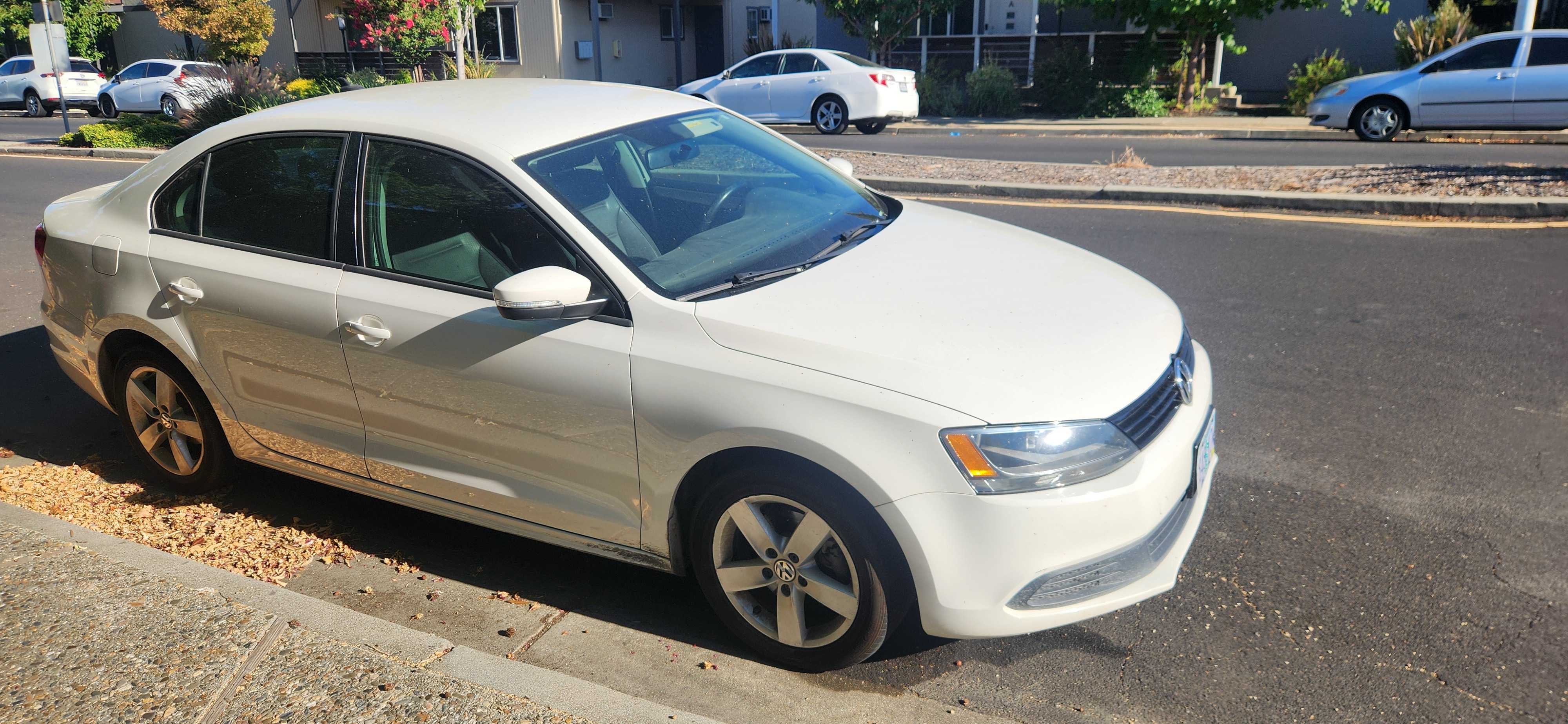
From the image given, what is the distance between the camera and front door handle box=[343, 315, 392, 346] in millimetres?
3712

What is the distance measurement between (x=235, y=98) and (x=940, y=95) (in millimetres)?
14373

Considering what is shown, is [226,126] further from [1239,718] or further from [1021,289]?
[1239,718]

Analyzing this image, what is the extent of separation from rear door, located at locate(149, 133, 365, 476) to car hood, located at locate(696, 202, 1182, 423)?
152 cm

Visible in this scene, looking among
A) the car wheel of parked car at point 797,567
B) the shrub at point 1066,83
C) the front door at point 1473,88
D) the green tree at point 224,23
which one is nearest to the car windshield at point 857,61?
the shrub at point 1066,83

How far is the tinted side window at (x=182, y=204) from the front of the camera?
4297 millimetres

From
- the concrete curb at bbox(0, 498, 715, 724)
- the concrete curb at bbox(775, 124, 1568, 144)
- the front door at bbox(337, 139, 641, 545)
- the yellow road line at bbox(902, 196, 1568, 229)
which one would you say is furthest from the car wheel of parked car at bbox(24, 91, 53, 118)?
the front door at bbox(337, 139, 641, 545)

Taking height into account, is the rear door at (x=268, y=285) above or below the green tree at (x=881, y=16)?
below

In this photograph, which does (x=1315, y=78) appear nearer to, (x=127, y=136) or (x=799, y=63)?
(x=799, y=63)

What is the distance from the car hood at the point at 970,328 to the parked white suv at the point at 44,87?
3249cm

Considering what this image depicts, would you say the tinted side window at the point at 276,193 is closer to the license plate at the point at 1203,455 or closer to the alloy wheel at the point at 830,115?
the license plate at the point at 1203,455

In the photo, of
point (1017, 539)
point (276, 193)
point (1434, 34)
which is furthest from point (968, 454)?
point (1434, 34)

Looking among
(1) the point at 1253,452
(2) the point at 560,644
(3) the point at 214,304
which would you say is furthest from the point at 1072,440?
(3) the point at 214,304

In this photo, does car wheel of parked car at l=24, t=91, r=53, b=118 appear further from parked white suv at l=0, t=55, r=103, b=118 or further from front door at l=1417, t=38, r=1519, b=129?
front door at l=1417, t=38, r=1519, b=129

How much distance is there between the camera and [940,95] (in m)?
25.1
